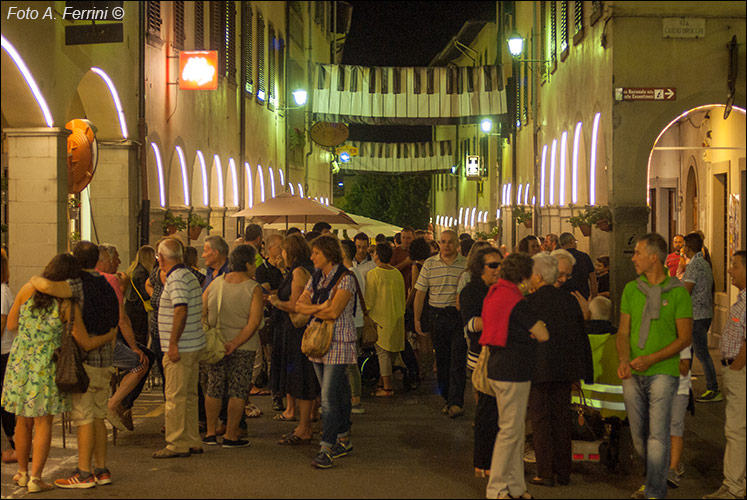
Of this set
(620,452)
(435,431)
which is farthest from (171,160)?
(620,452)

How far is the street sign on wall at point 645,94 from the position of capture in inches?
595

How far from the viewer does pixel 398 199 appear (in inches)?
2534

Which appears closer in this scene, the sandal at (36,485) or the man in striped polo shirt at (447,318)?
the sandal at (36,485)

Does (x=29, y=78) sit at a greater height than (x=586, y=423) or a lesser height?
greater

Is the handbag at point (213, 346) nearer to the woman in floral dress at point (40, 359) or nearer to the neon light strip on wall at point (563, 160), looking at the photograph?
the woman in floral dress at point (40, 359)

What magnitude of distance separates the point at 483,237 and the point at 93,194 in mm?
15763

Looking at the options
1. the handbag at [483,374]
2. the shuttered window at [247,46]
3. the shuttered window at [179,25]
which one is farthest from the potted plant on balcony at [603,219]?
the shuttered window at [247,46]

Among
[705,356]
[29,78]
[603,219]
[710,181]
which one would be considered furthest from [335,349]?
[710,181]

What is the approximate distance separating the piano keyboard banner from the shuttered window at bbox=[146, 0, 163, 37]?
44.9ft

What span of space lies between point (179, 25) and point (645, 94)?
361 inches

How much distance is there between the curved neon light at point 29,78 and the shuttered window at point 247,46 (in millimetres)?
13121

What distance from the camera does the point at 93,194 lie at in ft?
51.8

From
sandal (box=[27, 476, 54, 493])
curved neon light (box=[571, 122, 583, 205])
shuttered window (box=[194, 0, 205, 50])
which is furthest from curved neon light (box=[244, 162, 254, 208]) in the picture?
sandal (box=[27, 476, 54, 493])

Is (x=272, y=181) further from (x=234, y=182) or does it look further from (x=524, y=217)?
(x=524, y=217)
